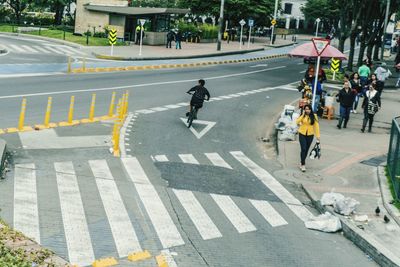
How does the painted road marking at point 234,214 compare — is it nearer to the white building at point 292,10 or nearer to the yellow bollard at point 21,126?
the yellow bollard at point 21,126

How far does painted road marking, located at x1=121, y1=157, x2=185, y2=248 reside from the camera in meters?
10.7

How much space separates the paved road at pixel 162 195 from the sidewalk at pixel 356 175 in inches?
15.3

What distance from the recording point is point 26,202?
38.9 ft

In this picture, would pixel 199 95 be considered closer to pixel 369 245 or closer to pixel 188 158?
pixel 188 158

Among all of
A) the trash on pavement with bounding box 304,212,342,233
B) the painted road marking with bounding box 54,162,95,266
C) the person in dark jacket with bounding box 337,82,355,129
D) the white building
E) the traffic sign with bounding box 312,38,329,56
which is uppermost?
the white building

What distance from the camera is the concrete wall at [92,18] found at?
59.1 m

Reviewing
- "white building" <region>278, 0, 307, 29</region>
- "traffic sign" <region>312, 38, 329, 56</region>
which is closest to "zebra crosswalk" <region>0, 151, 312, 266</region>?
"traffic sign" <region>312, 38, 329, 56</region>

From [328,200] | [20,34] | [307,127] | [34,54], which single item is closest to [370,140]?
[307,127]

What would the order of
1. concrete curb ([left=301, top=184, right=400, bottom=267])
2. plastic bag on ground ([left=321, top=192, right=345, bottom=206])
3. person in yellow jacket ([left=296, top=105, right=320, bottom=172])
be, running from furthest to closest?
person in yellow jacket ([left=296, top=105, right=320, bottom=172]) → plastic bag on ground ([left=321, top=192, right=345, bottom=206]) → concrete curb ([left=301, top=184, right=400, bottom=267])

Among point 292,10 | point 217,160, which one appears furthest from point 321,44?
point 292,10

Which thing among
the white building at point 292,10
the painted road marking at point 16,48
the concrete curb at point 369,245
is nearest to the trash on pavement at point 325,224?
the concrete curb at point 369,245

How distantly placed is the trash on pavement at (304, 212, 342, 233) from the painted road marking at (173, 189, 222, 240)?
2.05m

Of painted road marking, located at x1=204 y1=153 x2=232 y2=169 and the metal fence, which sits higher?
the metal fence

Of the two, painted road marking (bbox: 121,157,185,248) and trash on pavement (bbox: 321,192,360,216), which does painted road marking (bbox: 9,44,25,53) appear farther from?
trash on pavement (bbox: 321,192,360,216)
